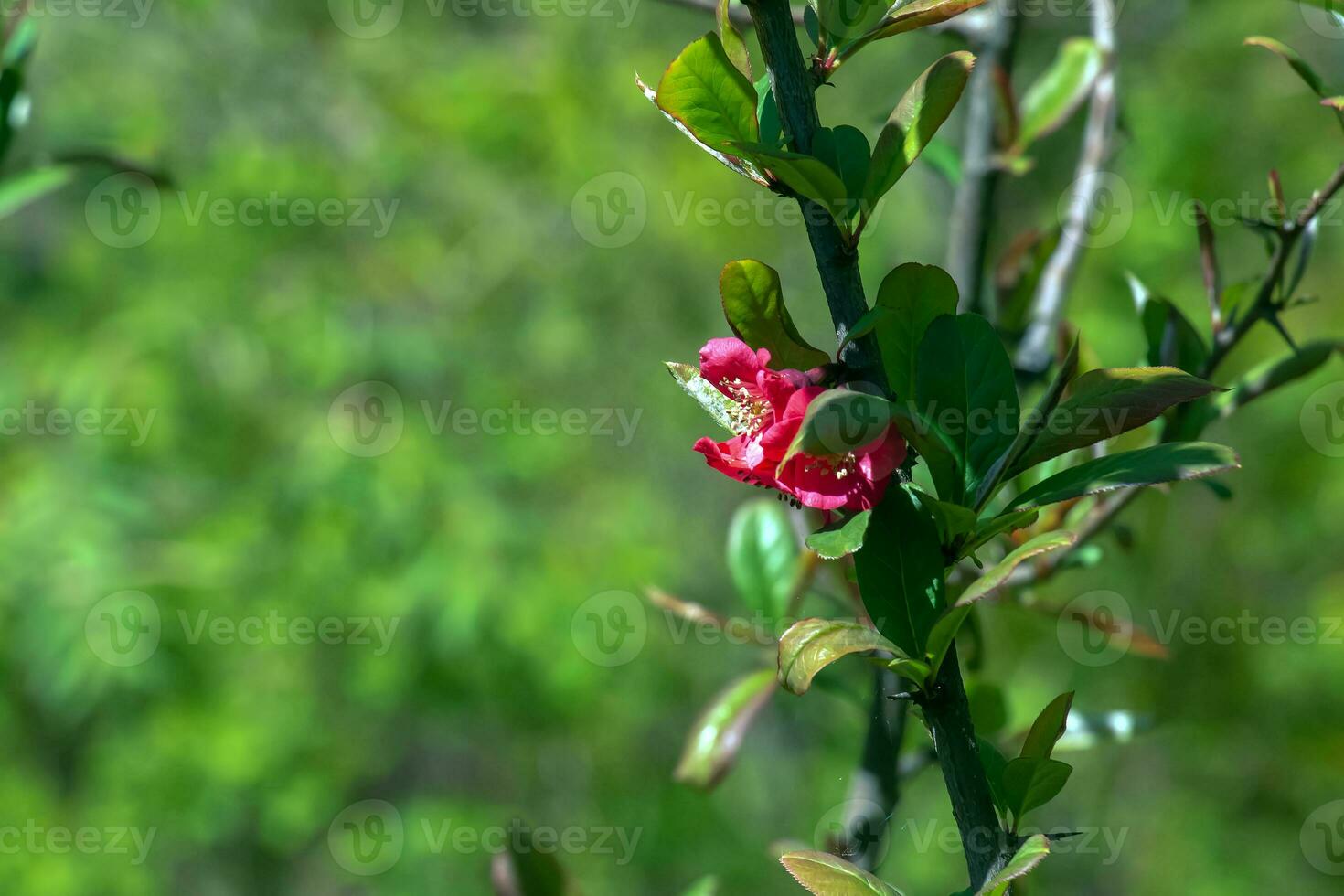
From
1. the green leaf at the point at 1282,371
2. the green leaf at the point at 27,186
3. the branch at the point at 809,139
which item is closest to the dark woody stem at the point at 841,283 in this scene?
the branch at the point at 809,139

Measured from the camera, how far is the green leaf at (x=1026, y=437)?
1.87ft

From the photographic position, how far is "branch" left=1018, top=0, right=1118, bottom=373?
1265mm

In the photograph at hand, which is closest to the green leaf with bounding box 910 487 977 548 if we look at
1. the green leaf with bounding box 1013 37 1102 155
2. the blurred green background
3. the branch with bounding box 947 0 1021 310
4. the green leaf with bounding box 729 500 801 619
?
the green leaf with bounding box 729 500 801 619

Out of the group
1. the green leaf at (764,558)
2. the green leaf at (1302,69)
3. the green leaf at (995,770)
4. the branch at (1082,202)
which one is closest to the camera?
the green leaf at (995,770)

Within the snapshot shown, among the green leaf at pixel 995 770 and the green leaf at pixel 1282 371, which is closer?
the green leaf at pixel 995 770

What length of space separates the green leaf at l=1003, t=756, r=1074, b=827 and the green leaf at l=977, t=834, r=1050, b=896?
0.05 meters

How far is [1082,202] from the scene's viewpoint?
130cm

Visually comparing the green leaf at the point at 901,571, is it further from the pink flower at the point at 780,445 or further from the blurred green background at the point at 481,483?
the blurred green background at the point at 481,483

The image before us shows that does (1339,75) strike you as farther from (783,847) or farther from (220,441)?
(220,441)

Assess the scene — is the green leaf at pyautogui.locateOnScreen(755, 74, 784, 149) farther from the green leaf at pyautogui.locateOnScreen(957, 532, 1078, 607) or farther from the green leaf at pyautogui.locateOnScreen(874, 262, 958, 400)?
the green leaf at pyautogui.locateOnScreen(957, 532, 1078, 607)

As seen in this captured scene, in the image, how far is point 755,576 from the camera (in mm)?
1138

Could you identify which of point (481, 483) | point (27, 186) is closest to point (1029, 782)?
point (27, 186)

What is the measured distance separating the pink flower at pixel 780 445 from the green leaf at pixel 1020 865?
0.57 feet

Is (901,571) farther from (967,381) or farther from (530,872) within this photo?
(530,872)
